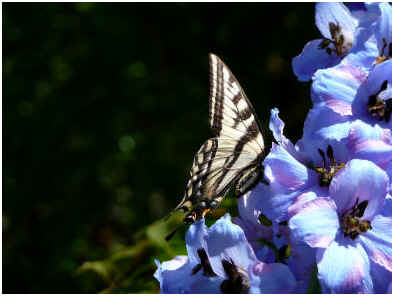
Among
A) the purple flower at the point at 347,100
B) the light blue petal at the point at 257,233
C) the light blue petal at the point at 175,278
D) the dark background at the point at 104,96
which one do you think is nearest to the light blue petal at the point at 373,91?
the purple flower at the point at 347,100

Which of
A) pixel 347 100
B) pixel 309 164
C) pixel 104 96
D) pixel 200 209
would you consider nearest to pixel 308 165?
pixel 309 164

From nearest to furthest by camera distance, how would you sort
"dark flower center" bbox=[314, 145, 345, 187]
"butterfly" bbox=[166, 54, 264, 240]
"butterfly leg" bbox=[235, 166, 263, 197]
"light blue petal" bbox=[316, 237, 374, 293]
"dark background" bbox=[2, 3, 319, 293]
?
"light blue petal" bbox=[316, 237, 374, 293]
"dark flower center" bbox=[314, 145, 345, 187]
"butterfly leg" bbox=[235, 166, 263, 197]
"butterfly" bbox=[166, 54, 264, 240]
"dark background" bbox=[2, 3, 319, 293]

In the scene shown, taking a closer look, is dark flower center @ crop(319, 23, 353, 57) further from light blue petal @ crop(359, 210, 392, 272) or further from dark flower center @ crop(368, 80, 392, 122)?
light blue petal @ crop(359, 210, 392, 272)

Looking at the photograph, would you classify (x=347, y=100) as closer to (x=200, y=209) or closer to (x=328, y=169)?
(x=328, y=169)

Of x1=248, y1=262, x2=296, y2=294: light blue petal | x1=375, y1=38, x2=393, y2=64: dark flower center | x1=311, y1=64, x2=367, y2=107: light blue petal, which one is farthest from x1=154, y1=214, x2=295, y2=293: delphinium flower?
x1=375, y1=38, x2=393, y2=64: dark flower center

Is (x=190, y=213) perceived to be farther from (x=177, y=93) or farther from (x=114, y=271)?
(x=177, y=93)

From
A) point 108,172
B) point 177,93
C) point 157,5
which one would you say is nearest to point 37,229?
point 108,172
